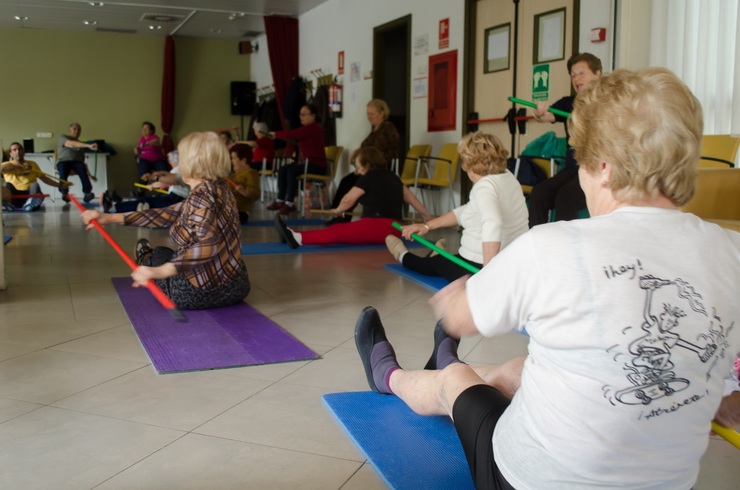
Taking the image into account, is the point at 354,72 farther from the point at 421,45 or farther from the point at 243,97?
the point at 243,97

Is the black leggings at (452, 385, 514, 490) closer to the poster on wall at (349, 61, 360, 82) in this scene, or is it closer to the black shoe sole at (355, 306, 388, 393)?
the black shoe sole at (355, 306, 388, 393)

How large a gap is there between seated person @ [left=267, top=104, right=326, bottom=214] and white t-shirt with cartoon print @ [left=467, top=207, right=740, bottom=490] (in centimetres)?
809

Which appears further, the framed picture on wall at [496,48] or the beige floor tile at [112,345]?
the framed picture on wall at [496,48]

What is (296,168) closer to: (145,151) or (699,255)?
(145,151)

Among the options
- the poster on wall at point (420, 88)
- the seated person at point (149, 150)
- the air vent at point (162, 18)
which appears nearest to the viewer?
the poster on wall at point (420, 88)

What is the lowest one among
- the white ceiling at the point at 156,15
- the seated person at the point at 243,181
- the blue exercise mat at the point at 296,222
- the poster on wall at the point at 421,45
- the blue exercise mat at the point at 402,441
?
the blue exercise mat at the point at 296,222

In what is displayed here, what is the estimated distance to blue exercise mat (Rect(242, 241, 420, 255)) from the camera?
576 centimetres

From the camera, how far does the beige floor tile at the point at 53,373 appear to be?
2.39 meters

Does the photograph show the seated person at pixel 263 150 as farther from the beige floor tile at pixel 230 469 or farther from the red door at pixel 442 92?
the beige floor tile at pixel 230 469

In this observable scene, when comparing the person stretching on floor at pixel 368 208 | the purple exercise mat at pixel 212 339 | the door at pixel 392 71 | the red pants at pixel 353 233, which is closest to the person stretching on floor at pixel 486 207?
the purple exercise mat at pixel 212 339

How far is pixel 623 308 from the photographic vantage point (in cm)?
108

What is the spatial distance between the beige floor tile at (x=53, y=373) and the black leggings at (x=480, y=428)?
1.47 m

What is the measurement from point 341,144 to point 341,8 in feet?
6.45

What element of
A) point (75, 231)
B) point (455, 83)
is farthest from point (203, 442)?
point (455, 83)
